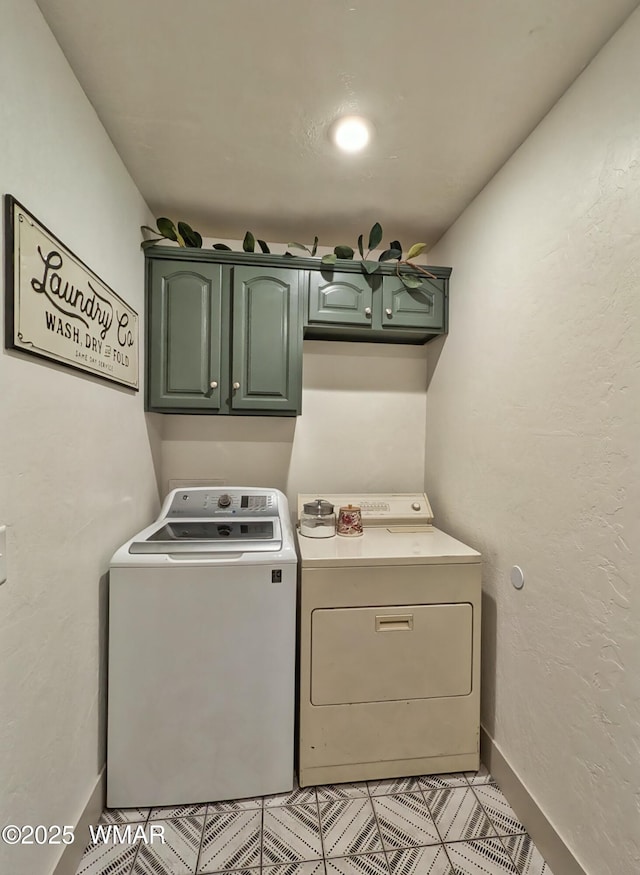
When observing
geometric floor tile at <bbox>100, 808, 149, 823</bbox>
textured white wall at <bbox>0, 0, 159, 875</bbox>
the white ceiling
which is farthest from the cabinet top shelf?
geometric floor tile at <bbox>100, 808, 149, 823</bbox>

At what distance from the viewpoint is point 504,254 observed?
4.98 feet

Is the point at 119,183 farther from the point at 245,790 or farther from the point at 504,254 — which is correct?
the point at 245,790

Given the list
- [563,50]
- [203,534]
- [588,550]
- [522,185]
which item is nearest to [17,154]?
[203,534]

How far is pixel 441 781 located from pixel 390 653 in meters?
0.55

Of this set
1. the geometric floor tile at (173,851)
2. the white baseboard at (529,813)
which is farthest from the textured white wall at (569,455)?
the geometric floor tile at (173,851)

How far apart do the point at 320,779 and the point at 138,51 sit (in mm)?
2512

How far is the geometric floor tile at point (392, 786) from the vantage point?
1.44 m

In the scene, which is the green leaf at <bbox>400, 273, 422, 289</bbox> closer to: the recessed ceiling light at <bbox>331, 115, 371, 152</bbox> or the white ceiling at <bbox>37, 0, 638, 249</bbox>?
the white ceiling at <bbox>37, 0, 638, 249</bbox>

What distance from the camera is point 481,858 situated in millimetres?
1207

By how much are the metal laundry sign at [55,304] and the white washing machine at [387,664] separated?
3.43ft

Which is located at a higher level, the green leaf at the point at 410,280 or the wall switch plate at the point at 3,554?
the green leaf at the point at 410,280

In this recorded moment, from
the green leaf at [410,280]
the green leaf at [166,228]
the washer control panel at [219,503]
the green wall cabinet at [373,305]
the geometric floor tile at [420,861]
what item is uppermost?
the green leaf at [166,228]

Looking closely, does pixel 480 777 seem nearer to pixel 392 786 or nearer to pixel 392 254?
pixel 392 786

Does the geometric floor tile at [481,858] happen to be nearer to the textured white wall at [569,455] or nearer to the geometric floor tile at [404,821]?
the geometric floor tile at [404,821]
